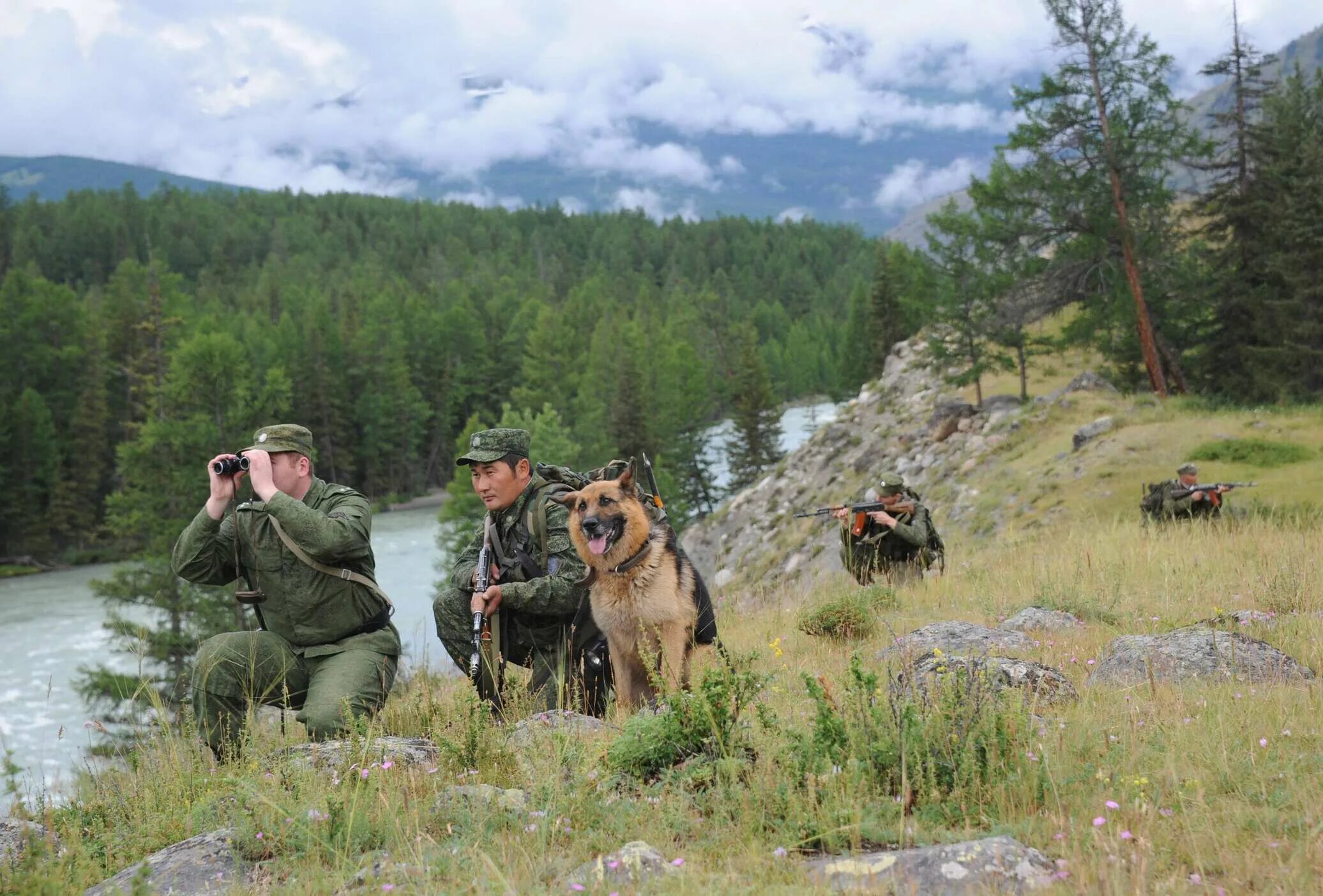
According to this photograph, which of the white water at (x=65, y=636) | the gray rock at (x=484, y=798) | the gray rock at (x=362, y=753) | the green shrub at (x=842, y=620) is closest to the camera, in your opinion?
the gray rock at (x=484, y=798)

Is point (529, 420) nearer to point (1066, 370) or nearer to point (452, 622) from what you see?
point (1066, 370)

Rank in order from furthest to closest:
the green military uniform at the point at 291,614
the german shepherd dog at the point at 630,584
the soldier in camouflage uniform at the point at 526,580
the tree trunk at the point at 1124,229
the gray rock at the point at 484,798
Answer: the tree trunk at the point at 1124,229
the soldier in camouflage uniform at the point at 526,580
the german shepherd dog at the point at 630,584
the green military uniform at the point at 291,614
the gray rock at the point at 484,798

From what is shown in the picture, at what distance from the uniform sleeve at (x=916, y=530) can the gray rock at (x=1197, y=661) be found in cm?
492

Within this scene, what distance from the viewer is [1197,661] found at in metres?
4.93

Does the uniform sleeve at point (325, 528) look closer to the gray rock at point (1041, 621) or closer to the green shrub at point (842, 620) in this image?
the green shrub at point (842, 620)

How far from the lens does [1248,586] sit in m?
7.19

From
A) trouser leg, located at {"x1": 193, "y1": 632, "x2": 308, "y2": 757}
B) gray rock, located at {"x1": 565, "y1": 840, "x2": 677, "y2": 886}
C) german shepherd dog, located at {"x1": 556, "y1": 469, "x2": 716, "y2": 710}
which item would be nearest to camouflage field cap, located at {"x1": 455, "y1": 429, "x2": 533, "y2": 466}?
german shepherd dog, located at {"x1": 556, "y1": 469, "x2": 716, "y2": 710}

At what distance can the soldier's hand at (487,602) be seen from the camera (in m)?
5.80

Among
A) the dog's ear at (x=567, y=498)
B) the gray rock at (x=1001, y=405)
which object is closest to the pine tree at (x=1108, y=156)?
the gray rock at (x=1001, y=405)

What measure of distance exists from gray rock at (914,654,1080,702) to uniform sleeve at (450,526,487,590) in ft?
9.10

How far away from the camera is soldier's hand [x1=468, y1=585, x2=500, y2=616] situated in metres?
5.80

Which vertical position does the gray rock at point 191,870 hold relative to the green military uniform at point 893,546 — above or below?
above

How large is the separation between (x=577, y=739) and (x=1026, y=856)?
2.04 m

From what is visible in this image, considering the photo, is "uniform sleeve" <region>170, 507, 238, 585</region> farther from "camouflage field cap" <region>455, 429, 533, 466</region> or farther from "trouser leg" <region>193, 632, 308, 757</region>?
"camouflage field cap" <region>455, 429, 533, 466</region>
